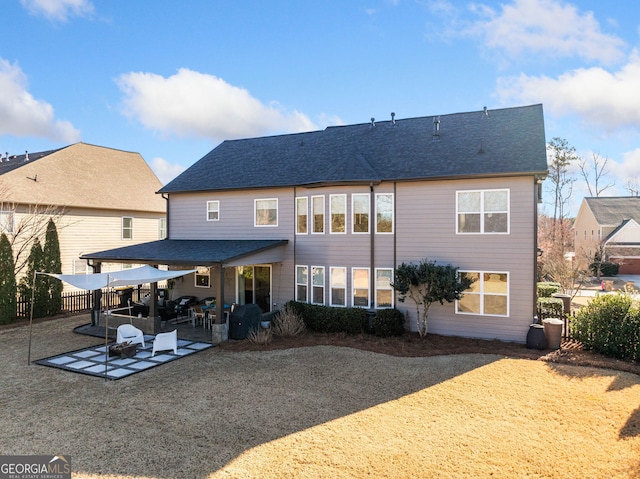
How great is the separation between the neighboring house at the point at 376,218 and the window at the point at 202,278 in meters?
0.07

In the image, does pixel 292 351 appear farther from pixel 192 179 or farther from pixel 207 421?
pixel 192 179

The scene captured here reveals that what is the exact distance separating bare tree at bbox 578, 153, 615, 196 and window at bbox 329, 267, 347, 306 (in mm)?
42038

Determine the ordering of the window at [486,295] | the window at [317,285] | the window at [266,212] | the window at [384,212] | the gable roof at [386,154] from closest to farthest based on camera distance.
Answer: the window at [486,295] < the gable roof at [386,154] < the window at [384,212] < the window at [317,285] < the window at [266,212]

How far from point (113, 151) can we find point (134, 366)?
843 inches

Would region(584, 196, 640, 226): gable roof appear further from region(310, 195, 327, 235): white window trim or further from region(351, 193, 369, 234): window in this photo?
region(310, 195, 327, 235): white window trim

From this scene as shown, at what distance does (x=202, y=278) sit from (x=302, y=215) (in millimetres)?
6152

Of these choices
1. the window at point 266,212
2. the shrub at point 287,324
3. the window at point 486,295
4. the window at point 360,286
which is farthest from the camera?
the window at point 266,212

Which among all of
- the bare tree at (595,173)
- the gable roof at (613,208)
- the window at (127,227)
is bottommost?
the window at (127,227)

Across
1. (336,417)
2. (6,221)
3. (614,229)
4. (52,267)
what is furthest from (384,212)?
(614,229)

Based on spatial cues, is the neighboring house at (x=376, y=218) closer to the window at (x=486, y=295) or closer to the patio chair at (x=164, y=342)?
the window at (x=486, y=295)

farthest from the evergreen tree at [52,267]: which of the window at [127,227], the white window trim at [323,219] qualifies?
the white window trim at [323,219]

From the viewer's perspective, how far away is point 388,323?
1328 centimetres

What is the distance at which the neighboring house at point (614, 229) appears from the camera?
122 ft

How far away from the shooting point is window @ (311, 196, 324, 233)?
15.1 meters
